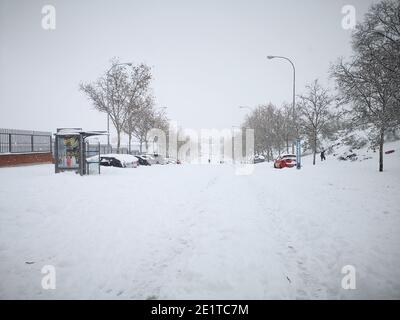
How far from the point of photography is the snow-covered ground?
3.62m

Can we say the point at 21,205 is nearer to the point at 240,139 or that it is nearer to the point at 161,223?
the point at 161,223

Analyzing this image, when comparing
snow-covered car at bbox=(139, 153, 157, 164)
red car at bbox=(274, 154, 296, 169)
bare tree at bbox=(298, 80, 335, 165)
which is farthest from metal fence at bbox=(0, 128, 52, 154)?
bare tree at bbox=(298, 80, 335, 165)

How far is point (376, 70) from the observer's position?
45.9ft

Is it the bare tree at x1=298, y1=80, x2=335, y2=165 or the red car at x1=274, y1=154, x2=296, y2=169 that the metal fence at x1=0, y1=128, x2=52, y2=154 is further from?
the bare tree at x1=298, y1=80, x2=335, y2=165

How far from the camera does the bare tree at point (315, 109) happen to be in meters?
27.8

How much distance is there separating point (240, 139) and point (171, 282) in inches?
2395

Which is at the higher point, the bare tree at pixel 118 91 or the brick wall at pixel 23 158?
the bare tree at pixel 118 91

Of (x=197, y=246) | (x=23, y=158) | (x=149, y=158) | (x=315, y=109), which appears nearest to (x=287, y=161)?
(x=315, y=109)

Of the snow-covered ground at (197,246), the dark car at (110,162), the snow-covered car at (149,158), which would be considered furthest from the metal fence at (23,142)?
the snow-covered ground at (197,246)

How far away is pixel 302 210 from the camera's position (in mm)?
7457

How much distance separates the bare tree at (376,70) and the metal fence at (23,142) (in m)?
24.2

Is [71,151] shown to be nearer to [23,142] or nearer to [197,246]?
[23,142]

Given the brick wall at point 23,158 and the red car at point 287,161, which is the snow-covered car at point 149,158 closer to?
the brick wall at point 23,158
